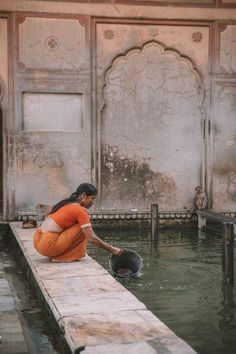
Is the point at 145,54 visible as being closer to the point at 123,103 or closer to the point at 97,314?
the point at 123,103

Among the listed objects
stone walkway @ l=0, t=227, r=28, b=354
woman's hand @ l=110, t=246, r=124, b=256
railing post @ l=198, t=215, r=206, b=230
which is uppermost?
woman's hand @ l=110, t=246, r=124, b=256

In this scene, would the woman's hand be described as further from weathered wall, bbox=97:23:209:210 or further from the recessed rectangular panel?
the recessed rectangular panel

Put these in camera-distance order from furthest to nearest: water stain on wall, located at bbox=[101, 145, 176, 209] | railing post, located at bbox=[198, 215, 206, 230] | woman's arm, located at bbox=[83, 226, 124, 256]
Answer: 1. water stain on wall, located at bbox=[101, 145, 176, 209]
2. railing post, located at bbox=[198, 215, 206, 230]
3. woman's arm, located at bbox=[83, 226, 124, 256]

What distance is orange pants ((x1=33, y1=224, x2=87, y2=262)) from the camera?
17.0 ft

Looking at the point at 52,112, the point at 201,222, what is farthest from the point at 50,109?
the point at 201,222

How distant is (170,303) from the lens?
4777 mm

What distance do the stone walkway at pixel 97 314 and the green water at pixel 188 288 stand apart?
1.46 ft

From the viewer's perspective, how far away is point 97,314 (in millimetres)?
3607

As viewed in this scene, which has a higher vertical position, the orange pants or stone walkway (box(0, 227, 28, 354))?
the orange pants

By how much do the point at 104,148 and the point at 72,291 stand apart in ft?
18.8

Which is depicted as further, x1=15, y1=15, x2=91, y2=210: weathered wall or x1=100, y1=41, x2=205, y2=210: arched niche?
x1=100, y1=41, x2=205, y2=210: arched niche

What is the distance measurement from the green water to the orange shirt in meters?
0.79

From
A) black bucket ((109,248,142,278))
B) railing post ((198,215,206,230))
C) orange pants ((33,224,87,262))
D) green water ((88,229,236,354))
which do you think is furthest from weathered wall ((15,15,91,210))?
orange pants ((33,224,87,262))

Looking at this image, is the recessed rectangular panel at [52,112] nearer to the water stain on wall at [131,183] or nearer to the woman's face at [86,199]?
the water stain on wall at [131,183]
